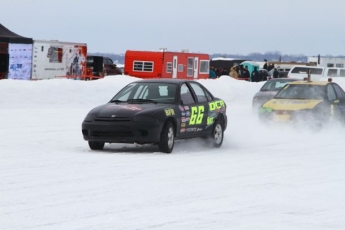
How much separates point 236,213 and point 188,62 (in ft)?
141

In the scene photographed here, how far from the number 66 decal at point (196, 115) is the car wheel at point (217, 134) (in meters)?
0.57

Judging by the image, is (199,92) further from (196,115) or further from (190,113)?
(190,113)

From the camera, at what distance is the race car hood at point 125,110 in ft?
49.3

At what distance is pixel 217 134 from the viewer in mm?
17125

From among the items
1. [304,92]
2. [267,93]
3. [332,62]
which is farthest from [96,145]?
[332,62]

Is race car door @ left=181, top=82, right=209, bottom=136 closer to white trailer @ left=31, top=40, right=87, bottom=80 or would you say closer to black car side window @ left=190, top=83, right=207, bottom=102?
black car side window @ left=190, top=83, right=207, bottom=102

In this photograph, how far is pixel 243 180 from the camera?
38.7 feet

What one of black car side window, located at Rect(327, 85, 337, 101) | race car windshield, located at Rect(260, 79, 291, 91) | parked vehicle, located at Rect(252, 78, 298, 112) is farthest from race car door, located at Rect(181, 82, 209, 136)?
race car windshield, located at Rect(260, 79, 291, 91)

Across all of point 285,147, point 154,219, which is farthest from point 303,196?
point 285,147

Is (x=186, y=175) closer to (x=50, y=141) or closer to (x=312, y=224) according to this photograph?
(x=312, y=224)

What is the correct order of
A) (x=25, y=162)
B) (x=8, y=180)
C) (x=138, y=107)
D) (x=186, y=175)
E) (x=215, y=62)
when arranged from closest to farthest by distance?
(x=8, y=180)
(x=186, y=175)
(x=25, y=162)
(x=138, y=107)
(x=215, y=62)

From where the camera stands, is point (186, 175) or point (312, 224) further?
point (186, 175)

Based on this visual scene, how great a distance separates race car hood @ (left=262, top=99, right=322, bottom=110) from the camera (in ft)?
68.5

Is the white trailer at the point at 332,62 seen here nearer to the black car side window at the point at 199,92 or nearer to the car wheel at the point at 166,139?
the black car side window at the point at 199,92
